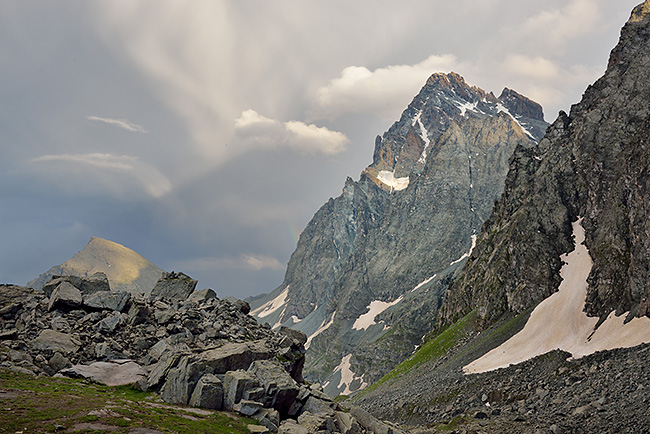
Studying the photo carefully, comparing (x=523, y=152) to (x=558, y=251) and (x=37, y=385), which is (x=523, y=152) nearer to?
(x=558, y=251)

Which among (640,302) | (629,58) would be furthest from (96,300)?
(629,58)

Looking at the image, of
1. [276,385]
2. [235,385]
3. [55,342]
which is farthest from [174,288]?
[276,385]

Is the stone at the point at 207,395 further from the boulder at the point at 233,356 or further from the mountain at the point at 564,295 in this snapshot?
the mountain at the point at 564,295

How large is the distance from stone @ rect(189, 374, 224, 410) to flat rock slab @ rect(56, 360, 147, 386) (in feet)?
28.9

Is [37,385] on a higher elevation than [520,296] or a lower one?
higher

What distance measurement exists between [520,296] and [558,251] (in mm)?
19128

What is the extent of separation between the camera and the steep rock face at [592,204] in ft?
306

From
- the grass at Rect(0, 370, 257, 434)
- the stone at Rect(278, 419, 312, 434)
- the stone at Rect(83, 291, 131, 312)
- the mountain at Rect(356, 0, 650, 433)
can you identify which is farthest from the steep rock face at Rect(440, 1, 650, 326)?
the stone at Rect(83, 291, 131, 312)

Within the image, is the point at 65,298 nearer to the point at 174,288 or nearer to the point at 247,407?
the point at 174,288

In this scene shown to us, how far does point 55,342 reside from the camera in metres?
43.8

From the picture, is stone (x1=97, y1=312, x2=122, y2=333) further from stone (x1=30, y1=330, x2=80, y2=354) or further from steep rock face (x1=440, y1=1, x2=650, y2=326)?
steep rock face (x1=440, y1=1, x2=650, y2=326)

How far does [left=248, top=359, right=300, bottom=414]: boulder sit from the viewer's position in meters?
38.2

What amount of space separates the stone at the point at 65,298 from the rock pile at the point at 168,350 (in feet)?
0.38

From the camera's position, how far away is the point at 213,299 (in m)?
63.3
